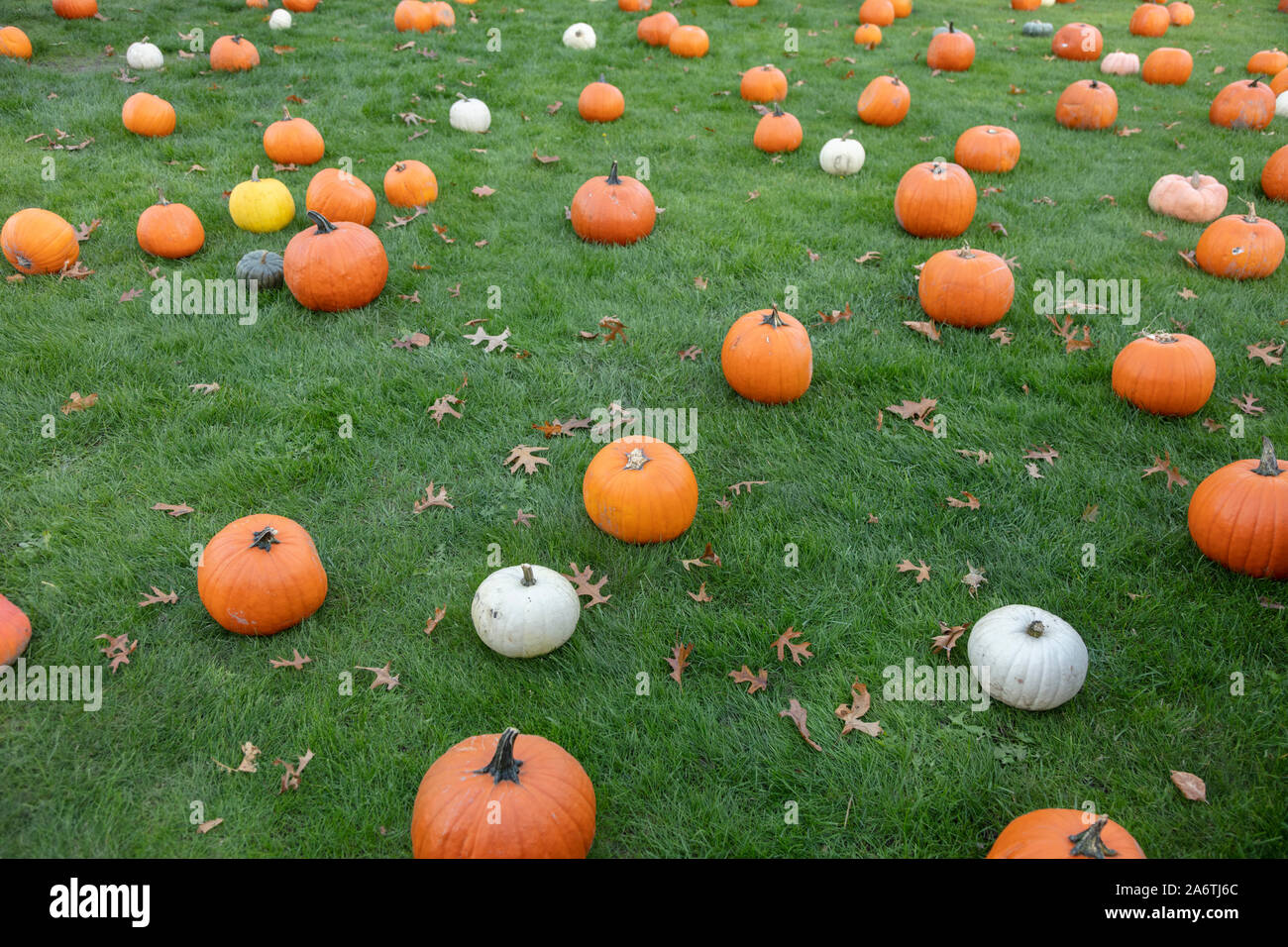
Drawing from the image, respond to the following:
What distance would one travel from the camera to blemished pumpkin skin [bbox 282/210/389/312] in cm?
612

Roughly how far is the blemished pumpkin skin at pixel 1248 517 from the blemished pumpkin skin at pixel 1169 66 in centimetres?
1041

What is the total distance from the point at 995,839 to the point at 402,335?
16.6 feet

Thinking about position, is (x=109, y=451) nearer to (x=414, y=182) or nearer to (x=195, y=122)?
(x=414, y=182)

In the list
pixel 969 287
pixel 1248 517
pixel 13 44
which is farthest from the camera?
pixel 13 44

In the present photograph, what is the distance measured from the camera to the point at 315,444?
519cm

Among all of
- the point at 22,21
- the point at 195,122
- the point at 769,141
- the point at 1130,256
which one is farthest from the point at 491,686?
the point at 22,21

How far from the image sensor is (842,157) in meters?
8.76

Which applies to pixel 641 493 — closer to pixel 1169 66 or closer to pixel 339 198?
pixel 339 198

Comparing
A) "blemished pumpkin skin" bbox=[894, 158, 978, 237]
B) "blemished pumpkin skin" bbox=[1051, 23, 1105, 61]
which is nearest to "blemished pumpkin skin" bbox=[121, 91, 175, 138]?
"blemished pumpkin skin" bbox=[894, 158, 978, 237]

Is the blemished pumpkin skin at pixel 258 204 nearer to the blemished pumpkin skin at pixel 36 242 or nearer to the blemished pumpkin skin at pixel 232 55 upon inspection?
the blemished pumpkin skin at pixel 36 242

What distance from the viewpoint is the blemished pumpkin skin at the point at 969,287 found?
608cm

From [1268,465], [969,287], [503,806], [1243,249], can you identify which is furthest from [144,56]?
[1268,465]

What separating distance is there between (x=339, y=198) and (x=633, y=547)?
474 centimetres

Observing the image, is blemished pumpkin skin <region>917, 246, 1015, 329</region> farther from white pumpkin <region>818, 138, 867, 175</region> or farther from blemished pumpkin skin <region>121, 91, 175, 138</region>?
blemished pumpkin skin <region>121, 91, 175, 138</region>
